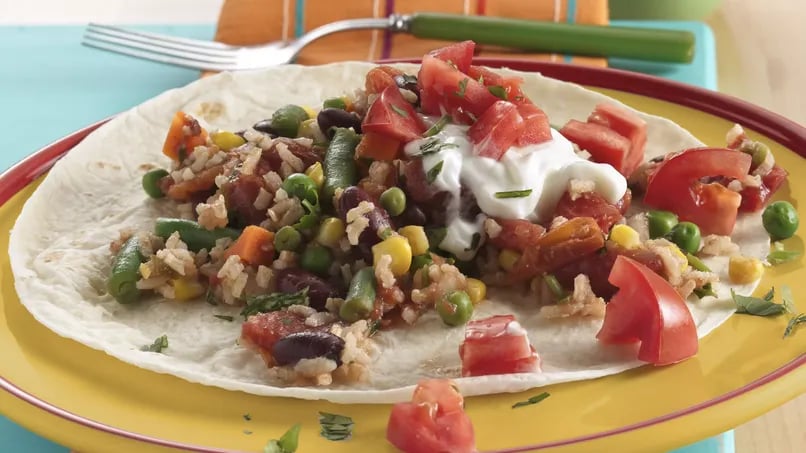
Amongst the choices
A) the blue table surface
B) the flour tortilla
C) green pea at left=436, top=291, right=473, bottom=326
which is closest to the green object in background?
the blue table surface

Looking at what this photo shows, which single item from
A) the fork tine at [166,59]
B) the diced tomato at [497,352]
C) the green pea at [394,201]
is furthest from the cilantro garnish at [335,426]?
the fork tine at [166,59]

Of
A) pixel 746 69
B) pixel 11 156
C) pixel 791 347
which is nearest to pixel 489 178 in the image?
pixel 791 347

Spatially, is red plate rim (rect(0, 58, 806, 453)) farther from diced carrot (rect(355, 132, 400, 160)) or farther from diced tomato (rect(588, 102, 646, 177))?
diced carrot (rect(355, 132, 400, 160))

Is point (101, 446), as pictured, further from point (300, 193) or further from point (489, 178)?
point (489, 178)

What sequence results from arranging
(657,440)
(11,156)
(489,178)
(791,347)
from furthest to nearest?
1. (11,156)
2. (489,178)
3. (791,347)
4. (657,440)

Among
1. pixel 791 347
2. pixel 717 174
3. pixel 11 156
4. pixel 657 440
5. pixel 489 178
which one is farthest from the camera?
pixel 11 156
